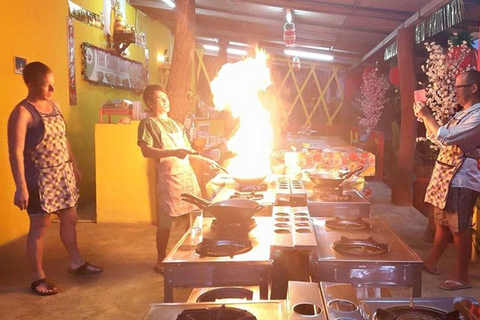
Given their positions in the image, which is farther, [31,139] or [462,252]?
[462,252]

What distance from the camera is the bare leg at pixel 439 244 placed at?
14.7ft

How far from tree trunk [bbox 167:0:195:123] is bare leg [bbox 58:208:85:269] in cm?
260

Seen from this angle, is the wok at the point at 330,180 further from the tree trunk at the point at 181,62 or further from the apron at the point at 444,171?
the tree trunk at the point at 181,62

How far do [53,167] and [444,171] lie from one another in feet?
11.8

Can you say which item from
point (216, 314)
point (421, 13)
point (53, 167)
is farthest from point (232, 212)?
point (421, 13)

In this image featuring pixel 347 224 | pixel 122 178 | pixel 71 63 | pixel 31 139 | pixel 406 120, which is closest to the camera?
pixel 347 224

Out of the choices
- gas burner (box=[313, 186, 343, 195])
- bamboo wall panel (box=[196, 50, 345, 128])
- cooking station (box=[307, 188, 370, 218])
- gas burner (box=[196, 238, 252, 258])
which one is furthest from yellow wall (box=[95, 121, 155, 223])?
bamboo wall panel (box=[196, 50, 345, 128])

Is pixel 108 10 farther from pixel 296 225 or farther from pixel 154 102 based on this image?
pixel 296 225

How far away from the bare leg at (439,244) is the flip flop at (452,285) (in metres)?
0.33

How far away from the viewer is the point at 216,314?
162cm

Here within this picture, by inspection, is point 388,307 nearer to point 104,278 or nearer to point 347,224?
point 347,224

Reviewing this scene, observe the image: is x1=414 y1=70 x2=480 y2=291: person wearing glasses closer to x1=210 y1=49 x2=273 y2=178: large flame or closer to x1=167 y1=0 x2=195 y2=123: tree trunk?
x1=210 y1=49 x2=273 y2=178: large flame

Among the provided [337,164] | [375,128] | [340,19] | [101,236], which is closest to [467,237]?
[337,164]

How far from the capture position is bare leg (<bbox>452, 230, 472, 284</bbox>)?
423cm
